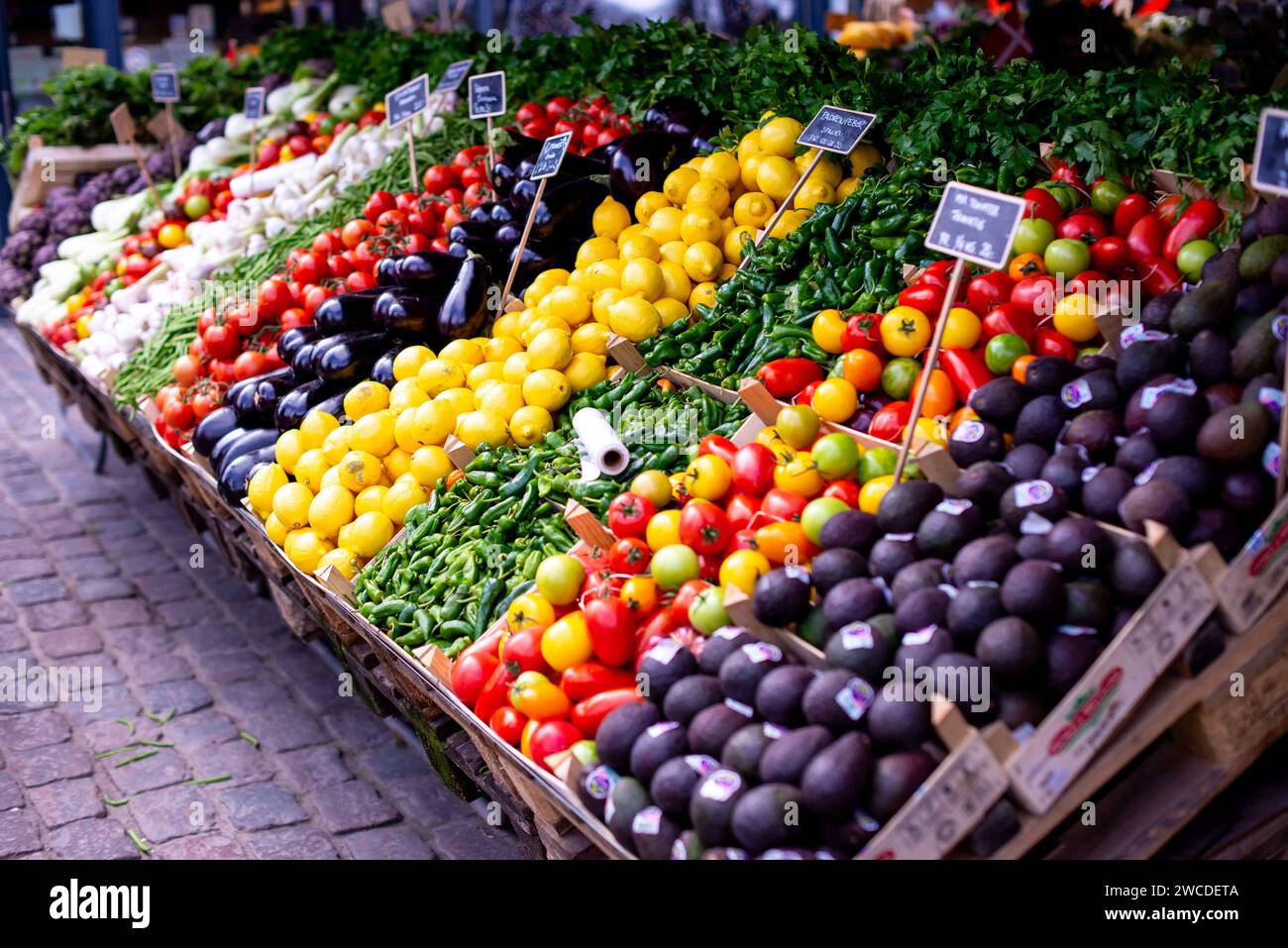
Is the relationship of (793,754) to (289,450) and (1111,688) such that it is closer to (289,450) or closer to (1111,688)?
(1111,688)

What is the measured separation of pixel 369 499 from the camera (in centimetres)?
399

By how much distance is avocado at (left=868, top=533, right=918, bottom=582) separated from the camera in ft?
8.29

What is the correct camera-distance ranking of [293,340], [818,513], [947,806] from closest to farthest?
[947,806] < [818,513] < [293,340]

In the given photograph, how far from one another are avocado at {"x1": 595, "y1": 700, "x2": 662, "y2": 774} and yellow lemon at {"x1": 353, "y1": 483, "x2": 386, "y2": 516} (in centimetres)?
166

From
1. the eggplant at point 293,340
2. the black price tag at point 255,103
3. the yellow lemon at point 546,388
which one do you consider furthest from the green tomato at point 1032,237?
the black price tag at point 255,103

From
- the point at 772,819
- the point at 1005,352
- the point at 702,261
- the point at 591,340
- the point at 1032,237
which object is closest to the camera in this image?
the point at 772,819

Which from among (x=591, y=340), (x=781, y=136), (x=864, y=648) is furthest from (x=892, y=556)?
(x=781, y=136)

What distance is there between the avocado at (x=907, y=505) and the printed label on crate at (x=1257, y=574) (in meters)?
0.61

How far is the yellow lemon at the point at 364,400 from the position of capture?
4266 millimetres

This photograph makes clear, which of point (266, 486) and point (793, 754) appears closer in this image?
point (793, 754)

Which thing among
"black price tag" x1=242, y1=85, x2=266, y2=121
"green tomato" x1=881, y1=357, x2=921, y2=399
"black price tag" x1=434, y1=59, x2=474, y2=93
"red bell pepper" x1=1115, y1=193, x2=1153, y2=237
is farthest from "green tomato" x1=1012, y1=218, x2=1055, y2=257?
"black price tag" x1=242, y1=85, x2=266, y2=121

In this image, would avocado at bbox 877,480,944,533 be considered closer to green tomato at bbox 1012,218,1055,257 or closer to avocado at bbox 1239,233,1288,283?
avocado at bbox 1239,233,1288,283

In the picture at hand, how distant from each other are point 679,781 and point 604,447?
4.38 feet
